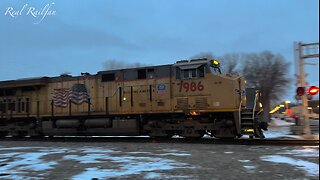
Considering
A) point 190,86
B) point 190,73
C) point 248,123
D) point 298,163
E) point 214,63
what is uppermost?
point 214,63

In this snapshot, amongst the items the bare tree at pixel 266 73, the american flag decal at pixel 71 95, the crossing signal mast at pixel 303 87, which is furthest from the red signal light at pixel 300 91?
the bare tree at pixel 266 73

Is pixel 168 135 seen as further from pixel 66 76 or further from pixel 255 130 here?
pixel 66 76

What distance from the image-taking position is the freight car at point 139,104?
53.5 ft

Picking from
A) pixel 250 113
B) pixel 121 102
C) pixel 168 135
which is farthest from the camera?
pixel 121 102

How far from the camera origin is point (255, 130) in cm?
1568

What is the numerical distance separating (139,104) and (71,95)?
4.09m

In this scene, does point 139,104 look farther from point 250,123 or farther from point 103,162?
point 103,162

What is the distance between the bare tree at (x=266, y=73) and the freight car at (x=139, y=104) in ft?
93.4

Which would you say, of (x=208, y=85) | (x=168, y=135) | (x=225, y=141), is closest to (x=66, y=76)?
(x=168, y=135)

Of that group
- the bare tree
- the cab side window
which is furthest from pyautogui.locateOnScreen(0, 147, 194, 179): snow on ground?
the bare tree

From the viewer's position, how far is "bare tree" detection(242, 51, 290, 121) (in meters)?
45.0

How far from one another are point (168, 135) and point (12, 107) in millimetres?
9804

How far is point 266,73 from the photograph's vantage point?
149 feet

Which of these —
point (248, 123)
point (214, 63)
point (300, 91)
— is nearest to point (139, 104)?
point (214, 63)
